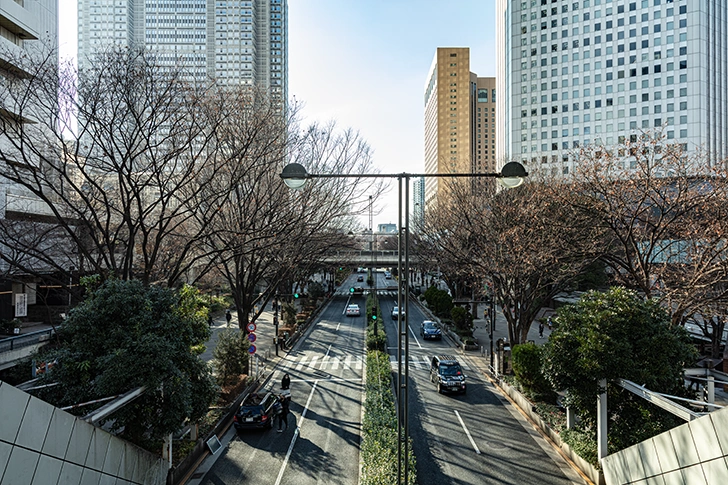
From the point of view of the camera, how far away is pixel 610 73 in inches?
3162

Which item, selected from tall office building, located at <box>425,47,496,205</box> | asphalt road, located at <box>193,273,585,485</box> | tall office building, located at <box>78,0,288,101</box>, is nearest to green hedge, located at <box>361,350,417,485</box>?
asphalt road, located at <box>193,273,585,485</box>

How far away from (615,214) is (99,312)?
14701 millimetres

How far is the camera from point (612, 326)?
35.8 ft

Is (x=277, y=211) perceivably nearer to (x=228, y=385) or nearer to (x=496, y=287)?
(x=228, y=385)

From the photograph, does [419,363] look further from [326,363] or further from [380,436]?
[380,436]

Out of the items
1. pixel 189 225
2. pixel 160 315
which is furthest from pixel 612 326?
pixel 189 225

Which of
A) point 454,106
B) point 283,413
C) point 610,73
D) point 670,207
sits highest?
point 454,106

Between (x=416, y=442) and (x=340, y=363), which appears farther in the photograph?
(x=340, y=363)

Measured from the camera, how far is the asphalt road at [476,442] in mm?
12242

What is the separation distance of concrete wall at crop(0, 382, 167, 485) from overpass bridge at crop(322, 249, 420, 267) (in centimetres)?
2410

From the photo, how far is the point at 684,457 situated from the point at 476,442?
8.12 m

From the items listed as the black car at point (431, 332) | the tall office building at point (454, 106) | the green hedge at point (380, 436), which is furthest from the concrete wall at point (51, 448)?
the tall office building at point (454, 106)

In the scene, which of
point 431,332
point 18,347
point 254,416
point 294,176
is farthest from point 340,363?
point 294,176

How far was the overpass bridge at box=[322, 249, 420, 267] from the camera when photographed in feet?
141
